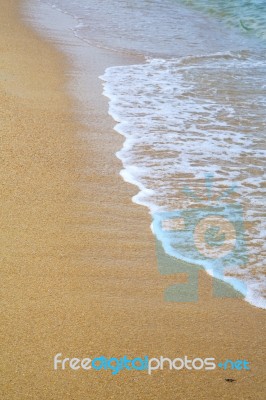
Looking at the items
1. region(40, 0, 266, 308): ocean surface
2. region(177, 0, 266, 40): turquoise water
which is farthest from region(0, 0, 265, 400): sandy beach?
region(177, 0, 266, 40): turquoise water

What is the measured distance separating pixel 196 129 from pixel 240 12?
8188 mm

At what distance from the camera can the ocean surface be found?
155 inches

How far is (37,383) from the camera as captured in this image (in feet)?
8.94

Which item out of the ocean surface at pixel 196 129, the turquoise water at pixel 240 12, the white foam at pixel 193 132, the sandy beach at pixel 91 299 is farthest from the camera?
the turquoise water at pixel 240 12

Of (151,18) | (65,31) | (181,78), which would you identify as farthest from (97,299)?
(151,18)

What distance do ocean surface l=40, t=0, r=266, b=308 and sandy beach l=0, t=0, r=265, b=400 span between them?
7.6 inches

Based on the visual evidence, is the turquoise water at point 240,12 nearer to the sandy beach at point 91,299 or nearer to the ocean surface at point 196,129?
the ocean surface at point 196,129

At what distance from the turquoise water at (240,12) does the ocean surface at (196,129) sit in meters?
0.09

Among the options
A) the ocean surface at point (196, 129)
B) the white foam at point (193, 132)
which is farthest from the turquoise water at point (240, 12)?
the white foam at point (193, 132)

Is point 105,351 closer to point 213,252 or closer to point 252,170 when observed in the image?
point 213,252

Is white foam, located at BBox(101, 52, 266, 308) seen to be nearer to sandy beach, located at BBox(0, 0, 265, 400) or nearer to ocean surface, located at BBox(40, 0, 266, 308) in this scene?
ocean surface, located at BBox(40, 0, 266, 308)

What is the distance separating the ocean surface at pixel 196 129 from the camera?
3932 millimetres

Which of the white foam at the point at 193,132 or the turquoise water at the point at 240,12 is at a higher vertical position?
the turquoise water at the point at 240,12

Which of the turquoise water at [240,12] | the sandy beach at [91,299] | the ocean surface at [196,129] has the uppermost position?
the turquoise water at [240,12]
